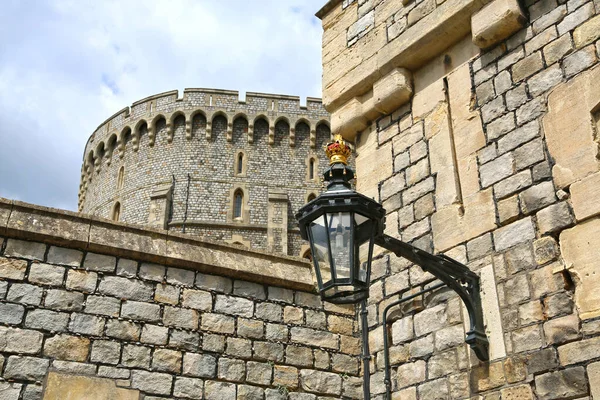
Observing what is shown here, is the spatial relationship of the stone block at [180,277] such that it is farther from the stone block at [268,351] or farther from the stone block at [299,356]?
the stone block at [299,356]

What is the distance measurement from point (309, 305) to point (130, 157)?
2641 centimetres

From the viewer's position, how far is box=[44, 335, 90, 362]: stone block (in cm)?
453

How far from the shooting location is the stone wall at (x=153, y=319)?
4551 millimetres

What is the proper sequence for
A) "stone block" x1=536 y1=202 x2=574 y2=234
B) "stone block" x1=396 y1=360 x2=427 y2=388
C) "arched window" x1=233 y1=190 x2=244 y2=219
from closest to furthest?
"stone block" x1=536 y1=202 x2=574 y2=234, "stone block" x1=396 y1=360 x2=427 y2=388, "arched window" x1=233 y1=190 x2=244 y2=219

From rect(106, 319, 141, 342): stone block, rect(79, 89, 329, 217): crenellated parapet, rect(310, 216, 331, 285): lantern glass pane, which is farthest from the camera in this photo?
rect(79, 89, 329, 217): crenellated parapet

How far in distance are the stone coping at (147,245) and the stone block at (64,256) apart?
0.13 ft

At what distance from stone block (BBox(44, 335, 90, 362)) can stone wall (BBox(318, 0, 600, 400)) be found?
211 cm

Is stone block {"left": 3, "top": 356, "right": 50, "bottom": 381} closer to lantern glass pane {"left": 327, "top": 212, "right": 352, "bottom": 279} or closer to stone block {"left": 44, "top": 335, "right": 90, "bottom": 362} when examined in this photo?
stone block {"left": 44, "top": 335, "right": 90, "bottom": 362}

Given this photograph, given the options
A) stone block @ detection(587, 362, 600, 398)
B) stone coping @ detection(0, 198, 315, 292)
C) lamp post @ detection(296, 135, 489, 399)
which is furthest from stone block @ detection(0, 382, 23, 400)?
stone block @ detection(587, 362, 600, 398)

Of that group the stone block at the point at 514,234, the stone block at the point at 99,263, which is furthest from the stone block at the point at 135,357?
the stone block at the point at 514,234

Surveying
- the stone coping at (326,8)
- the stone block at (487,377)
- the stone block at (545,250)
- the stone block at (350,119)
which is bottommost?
the stone block at (487,377)

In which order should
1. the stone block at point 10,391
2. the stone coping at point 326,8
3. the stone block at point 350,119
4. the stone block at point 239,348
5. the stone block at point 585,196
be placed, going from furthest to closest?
the stone coping at point 326,8 → the stone block at point 350,119 → the stone block at point 239,348 → the stone block at point 10,391 → the stone block at point 585,196

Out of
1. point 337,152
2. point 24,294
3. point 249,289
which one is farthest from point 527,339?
point 24,294

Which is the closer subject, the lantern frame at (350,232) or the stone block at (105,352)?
the lantern frame at (350,232)
